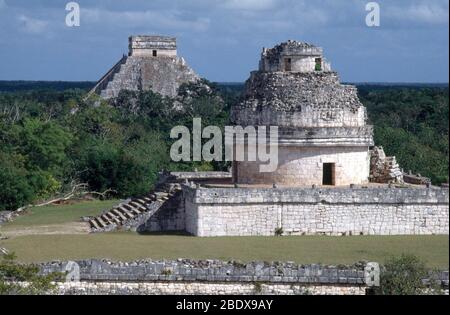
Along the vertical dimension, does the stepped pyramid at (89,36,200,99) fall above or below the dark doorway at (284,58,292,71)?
above

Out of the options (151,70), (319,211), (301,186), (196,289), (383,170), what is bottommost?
(196,289)

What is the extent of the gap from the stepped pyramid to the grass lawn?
37.9 meters

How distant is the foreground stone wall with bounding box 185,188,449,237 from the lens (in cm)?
2077

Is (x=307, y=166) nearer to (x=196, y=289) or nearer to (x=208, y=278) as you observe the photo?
(x=208, y=278)

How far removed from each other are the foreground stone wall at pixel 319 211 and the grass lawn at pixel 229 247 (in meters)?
0.45

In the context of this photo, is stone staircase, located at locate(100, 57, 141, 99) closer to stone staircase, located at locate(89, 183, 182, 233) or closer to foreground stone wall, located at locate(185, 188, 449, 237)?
stone staircase, located at locate(89, 183, 182, 233)

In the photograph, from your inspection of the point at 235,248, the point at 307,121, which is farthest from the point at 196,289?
the point at 307,121

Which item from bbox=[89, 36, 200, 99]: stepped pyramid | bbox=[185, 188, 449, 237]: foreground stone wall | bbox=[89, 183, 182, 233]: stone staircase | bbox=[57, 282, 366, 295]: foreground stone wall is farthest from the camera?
bbox=[89, 36, 200, 99]: stepped pyramid

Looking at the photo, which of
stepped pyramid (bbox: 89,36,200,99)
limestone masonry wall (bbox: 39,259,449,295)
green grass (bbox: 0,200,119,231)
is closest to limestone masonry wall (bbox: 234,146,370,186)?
green grass (bbox: 0,200,119,231)

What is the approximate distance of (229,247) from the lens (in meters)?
19.4

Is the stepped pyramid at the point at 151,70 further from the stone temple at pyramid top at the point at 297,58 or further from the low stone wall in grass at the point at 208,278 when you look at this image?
the low stone wall in grass at the point at 208,278

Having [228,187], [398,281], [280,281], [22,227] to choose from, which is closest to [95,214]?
[22,227]

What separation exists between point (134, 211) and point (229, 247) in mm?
4276

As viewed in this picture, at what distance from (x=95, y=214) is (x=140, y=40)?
34786mm
